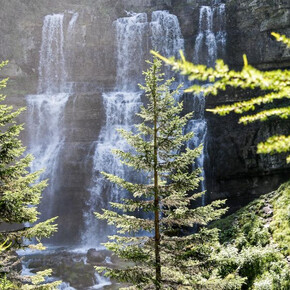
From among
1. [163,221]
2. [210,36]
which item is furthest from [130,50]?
[163,221]

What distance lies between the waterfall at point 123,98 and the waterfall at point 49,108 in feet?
13.2

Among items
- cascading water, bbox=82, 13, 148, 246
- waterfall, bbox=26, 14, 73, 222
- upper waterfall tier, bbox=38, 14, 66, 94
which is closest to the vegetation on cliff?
cascading water, bbox=82, 13, 148, 246

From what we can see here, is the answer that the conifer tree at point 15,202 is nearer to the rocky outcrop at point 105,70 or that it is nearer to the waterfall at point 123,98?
the waterfall at point 123,98

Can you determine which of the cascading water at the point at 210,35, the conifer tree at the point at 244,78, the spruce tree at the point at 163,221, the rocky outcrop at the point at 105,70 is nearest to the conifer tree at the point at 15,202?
the spruce tree at the point at 163,221

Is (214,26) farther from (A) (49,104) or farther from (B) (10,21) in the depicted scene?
(B) (10,21)

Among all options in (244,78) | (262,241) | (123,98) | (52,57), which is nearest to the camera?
(244,78)

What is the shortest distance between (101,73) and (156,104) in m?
31.1

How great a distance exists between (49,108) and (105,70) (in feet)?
25.5

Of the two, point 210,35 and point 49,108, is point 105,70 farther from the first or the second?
point 210,35

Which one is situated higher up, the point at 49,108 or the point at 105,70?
the point at 105,70

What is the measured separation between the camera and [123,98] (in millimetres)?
32281

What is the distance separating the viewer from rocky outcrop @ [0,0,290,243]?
87.5 feet

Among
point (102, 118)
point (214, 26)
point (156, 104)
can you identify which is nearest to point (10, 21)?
point (102, 118)

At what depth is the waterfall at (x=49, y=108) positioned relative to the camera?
29.4 m
